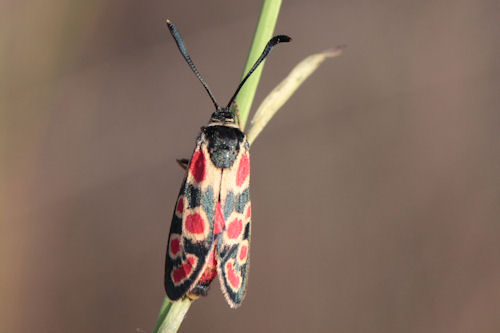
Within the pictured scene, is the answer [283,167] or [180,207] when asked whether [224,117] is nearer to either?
[180,207]

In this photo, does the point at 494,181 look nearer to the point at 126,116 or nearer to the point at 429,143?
the point at 429,143

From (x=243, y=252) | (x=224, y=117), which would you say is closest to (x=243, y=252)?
(x=243, y=252)

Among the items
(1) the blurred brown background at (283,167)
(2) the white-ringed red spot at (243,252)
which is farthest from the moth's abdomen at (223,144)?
(1) the blurred brown background at (283,167)

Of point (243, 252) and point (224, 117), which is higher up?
point (224, 117)

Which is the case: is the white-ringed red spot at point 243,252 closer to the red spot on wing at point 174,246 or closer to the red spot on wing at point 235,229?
the red spot on wing at point 235,229

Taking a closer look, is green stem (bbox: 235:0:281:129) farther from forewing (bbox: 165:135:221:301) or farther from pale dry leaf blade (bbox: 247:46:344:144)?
forewing (bbox: 165:135:221:301)

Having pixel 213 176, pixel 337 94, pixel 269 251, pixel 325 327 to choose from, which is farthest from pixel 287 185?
A: pixel 213 176

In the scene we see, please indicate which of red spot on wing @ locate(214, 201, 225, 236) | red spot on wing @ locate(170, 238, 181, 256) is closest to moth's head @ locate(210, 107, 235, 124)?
red spot on wing @ locate(214, 201, 225, 236)
